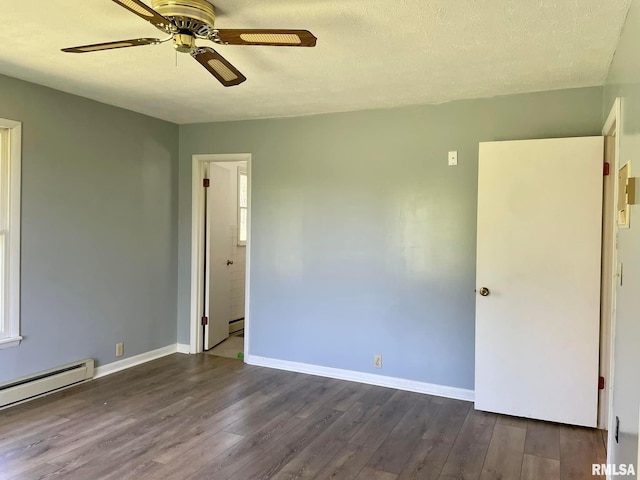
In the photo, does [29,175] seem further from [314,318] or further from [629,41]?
[629,41]

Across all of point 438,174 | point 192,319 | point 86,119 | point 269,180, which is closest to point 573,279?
point 438,174

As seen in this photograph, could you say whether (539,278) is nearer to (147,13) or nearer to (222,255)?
(147,13)

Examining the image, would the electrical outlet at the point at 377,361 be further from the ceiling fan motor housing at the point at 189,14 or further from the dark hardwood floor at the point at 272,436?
the ceiling fan motor housing at the point at 189,14

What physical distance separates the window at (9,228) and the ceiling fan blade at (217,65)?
6.04ft

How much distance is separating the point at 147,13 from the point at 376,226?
2.49 meters

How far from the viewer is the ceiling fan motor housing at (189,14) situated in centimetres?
195

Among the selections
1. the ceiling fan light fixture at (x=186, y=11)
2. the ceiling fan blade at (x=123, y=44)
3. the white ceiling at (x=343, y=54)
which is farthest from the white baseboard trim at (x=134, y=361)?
the ceiling fan light fixture at (x=186, y=11)

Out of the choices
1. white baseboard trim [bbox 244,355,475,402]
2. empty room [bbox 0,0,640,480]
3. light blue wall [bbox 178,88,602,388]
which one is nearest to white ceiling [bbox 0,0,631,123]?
empty room [bbox 0,0,640,480]

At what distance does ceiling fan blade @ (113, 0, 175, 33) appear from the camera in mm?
1688

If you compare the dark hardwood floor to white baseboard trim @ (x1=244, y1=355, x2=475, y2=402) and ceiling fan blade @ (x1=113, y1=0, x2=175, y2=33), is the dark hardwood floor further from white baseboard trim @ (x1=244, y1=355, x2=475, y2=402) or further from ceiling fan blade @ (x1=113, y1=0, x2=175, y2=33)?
ceiling fan blade @ (x1=113, y1=0, x2=175, y2=33)

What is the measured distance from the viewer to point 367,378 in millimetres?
3930

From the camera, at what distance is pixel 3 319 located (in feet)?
10.7

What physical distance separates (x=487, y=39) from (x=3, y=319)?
11.9 ft

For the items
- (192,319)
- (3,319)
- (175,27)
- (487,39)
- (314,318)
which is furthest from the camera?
(192,319)
